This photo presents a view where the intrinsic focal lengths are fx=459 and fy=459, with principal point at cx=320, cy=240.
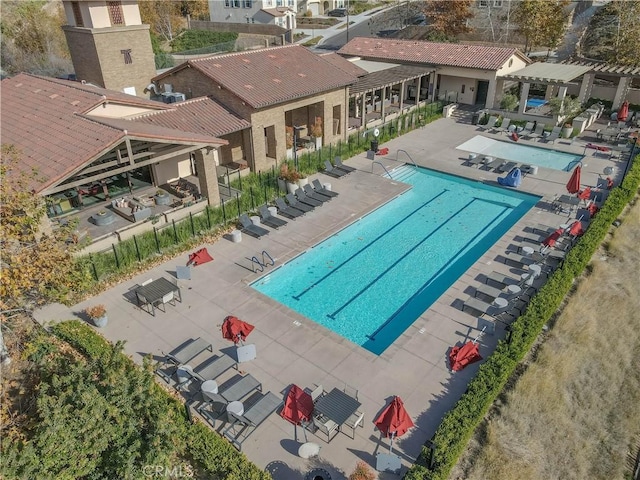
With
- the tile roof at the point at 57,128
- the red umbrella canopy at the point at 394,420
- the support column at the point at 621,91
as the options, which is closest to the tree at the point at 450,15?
the support column at the point at 621,91

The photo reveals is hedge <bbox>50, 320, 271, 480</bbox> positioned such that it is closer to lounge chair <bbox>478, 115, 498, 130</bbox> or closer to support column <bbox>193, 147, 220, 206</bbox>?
support column <bbox>193, 147, 220, 206</bbox>

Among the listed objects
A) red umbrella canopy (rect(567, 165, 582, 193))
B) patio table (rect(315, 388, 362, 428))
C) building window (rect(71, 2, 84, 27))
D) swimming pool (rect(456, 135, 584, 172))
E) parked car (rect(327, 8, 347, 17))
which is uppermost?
building window (rect(71, 2, 84, 27))

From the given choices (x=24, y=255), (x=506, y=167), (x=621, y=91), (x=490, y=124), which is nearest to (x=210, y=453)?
(x=24, y=255)

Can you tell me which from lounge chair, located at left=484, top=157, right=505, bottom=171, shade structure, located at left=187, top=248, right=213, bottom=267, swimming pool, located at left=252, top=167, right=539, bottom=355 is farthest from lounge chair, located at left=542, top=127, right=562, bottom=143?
shade structure, located at left=187, top=248, right=213, bottom=267

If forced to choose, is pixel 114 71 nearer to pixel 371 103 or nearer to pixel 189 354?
pixel 371 103

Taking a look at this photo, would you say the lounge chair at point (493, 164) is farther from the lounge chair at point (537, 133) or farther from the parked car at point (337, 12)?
the parked car at point (337, 12)
